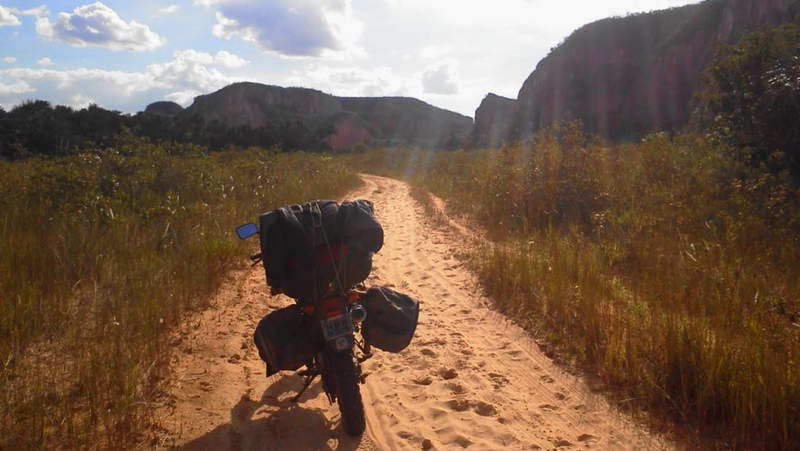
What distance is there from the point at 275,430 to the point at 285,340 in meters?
0.58

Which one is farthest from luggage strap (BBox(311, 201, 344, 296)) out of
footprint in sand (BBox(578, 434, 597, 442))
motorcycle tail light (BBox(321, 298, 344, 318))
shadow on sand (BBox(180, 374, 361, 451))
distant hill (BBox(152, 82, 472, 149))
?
distant hill (BBox(152, 82, 472, 149))

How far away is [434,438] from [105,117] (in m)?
29.2

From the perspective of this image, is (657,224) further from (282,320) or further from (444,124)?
(444,124)

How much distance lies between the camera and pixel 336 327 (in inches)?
117

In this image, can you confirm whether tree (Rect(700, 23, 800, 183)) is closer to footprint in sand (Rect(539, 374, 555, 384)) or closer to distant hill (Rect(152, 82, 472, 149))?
footprint in sand (Rect(539, 374, 555, 384))

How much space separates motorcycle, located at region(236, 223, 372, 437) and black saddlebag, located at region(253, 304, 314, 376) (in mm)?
31

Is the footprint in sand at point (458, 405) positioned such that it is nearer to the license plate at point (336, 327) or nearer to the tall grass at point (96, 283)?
the license plate at point (336, 327)

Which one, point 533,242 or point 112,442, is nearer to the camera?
point 112,442

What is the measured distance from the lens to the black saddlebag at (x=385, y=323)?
126 inches

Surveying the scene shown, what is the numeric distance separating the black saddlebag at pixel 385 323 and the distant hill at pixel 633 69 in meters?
30.3

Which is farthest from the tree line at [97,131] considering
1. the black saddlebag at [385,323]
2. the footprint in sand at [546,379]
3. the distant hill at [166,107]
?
the distant hill at [166,107]

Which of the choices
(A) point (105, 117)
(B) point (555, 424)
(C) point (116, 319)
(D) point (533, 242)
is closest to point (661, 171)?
(D) point (533, 242)

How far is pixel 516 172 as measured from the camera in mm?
10953

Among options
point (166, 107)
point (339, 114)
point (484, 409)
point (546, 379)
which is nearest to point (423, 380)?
point (484, 409)
